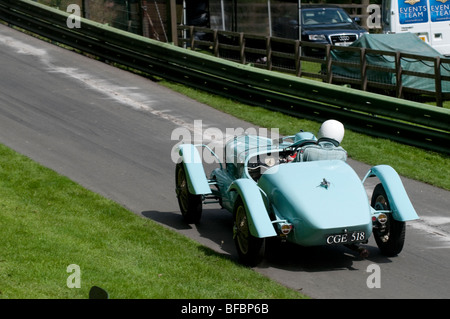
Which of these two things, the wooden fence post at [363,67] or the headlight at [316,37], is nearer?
the wooden fence post at [363,67]

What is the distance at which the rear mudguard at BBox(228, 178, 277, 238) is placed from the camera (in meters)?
8.52

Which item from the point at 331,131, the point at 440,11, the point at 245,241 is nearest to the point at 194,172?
the point at 245,241

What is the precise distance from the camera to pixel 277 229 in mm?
8828

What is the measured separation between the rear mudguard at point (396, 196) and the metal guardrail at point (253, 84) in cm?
515

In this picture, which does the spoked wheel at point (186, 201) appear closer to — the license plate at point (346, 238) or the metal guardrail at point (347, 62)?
the license plate at point (346, 238)

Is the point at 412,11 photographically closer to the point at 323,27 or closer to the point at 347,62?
the point at 323,27

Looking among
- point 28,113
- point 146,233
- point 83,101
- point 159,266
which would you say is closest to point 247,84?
point 83,101

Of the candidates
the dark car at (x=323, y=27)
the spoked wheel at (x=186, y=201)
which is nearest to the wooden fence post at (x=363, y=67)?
the dark car at (x=323, y=27)

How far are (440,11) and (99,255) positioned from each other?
1706 centimetres

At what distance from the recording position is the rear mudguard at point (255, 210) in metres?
8.52

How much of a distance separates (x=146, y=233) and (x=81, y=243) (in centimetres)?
101

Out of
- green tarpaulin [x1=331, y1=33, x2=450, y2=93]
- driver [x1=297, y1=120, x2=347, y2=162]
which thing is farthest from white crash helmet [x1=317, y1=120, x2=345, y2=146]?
green tarpaulin [x1=331, y1=33, x2=450, y2=93]

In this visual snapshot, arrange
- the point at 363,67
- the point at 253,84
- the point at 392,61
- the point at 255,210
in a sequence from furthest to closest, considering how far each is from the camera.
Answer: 1. the point at 392,61
2. the point at 363,67
3. the point at 253,84
4. the point at 255,210

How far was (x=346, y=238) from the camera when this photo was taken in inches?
336
